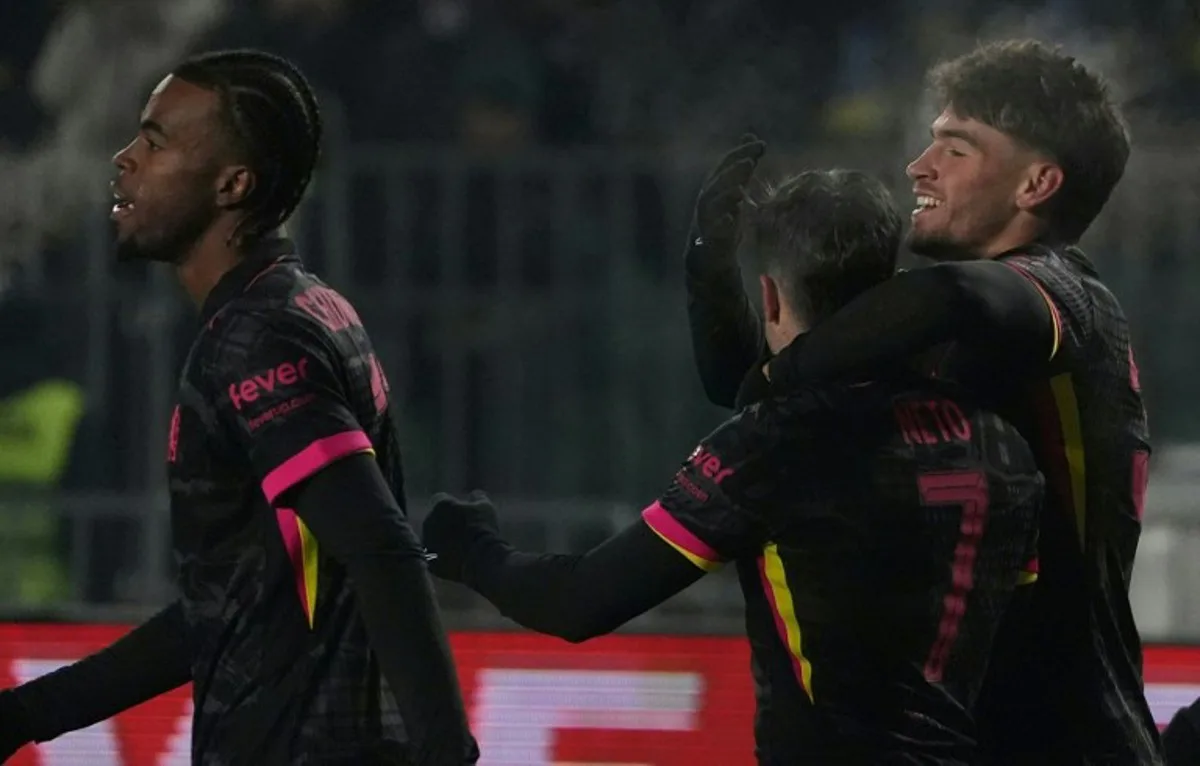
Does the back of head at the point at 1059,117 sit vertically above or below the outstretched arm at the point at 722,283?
above

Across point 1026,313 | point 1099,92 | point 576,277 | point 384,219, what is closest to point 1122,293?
point 576,277

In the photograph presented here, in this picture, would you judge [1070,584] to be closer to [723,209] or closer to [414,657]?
[723,209]

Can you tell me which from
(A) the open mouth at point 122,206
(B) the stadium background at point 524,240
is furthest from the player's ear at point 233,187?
(B) the stadium background at point 524,240

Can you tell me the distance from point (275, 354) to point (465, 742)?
1.59ft

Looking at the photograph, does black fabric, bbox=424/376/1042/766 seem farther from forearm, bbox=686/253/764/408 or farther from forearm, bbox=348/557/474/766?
forearm, bbox=686/253/764/408

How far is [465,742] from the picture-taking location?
98.2 inches

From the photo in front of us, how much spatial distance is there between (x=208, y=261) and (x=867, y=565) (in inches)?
37.4

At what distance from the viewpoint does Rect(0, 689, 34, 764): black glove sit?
9.59 feet

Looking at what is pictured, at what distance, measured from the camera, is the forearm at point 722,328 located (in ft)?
9.52

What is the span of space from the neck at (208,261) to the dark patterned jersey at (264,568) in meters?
0.15

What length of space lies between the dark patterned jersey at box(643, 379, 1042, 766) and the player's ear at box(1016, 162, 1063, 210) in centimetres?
45

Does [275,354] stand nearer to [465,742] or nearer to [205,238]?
[205,238]

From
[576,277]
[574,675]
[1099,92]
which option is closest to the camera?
[1099,92]

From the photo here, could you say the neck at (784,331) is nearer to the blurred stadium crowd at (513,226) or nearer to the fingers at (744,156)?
the fingers at (744,156)
